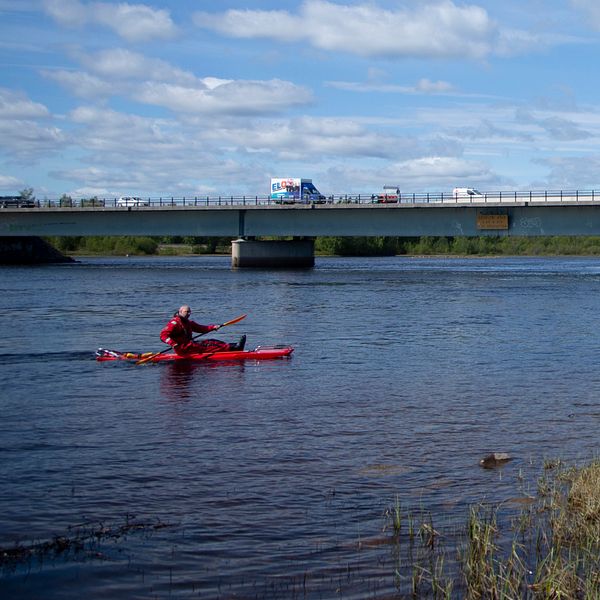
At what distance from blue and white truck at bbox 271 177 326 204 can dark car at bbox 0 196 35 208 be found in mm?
26431

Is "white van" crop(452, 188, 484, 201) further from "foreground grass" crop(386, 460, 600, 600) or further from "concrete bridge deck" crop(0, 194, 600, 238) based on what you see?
"foreground grass" crop(386, 460, 600, 600)

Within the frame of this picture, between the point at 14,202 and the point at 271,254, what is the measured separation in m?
28.6

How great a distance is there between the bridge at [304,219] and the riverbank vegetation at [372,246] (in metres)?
55.0

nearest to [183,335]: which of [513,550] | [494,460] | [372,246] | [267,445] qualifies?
[267,445]

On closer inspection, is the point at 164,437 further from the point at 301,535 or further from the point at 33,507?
the point at 301,535

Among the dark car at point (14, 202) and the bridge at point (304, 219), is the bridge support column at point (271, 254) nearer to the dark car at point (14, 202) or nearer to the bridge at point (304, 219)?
the bridge at point (304, 219)

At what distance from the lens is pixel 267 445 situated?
16.0m

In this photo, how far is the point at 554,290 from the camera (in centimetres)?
6016

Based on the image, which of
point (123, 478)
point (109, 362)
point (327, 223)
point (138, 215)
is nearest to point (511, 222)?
point (327, 223)

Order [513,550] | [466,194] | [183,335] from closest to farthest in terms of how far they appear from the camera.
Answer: [513,550], [183,335], [466,194]

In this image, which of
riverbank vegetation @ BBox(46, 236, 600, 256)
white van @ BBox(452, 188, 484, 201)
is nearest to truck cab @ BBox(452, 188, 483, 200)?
white van @ BBox(452, 188, 484, 201)

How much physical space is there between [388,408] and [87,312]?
27.2m

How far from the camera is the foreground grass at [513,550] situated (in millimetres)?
9234

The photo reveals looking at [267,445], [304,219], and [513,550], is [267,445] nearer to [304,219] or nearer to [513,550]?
[513,550]
